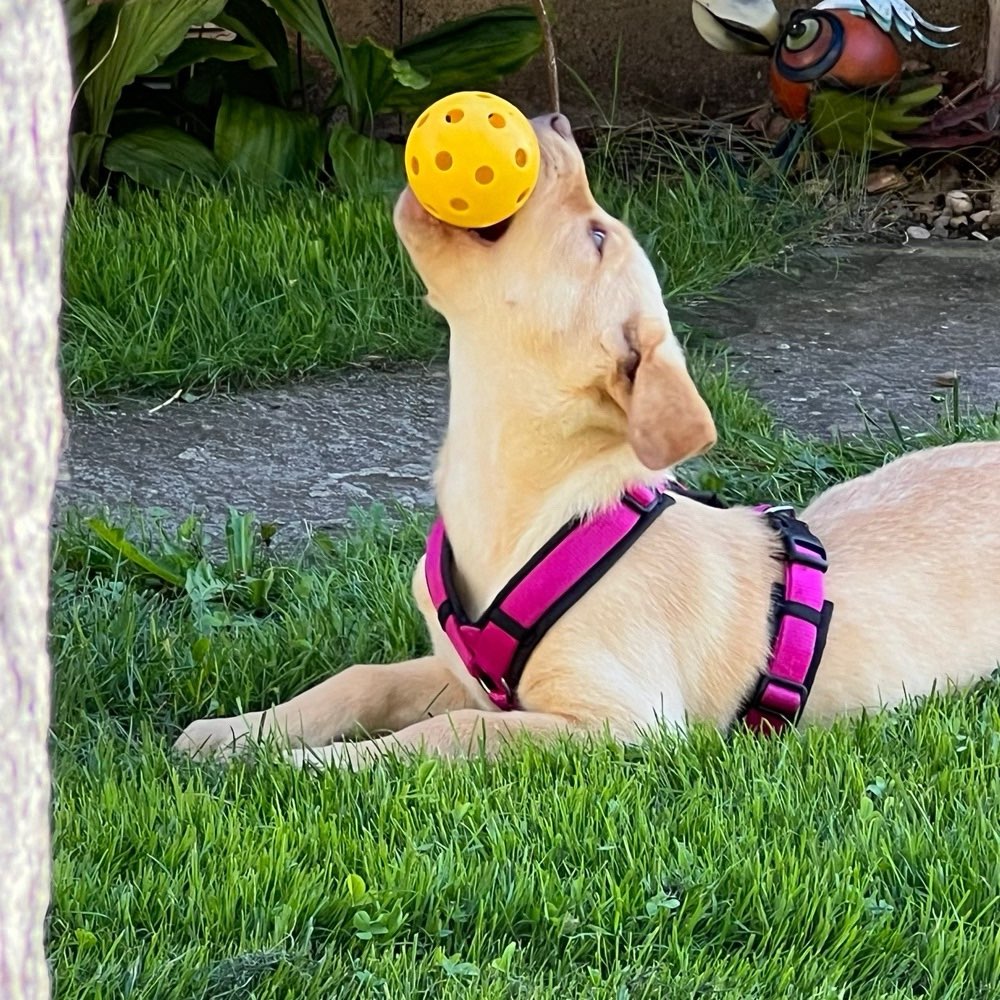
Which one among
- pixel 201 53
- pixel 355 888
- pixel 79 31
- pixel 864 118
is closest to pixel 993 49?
pixel 864 118

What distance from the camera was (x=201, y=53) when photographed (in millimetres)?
5879

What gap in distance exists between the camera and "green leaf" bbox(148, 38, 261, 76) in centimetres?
586

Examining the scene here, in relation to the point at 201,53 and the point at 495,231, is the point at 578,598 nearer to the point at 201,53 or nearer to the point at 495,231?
the point at 495,231

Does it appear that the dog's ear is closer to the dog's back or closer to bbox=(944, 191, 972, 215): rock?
the dog's back

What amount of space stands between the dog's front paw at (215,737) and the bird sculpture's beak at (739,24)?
464cm

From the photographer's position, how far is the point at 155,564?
349cm

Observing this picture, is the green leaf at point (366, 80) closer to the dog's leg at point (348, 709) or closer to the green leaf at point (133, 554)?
the green leaf at point (133, 554)

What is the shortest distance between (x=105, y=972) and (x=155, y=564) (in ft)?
5.37

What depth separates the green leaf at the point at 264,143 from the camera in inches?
235

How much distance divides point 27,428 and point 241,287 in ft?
14.3

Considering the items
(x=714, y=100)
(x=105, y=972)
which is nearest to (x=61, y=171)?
(x=105, y=972)

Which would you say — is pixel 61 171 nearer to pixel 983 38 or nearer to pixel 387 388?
pixel 387 388

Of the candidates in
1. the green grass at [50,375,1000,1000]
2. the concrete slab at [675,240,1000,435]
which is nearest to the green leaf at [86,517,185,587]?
the green grass at [50,375,1000,1000]

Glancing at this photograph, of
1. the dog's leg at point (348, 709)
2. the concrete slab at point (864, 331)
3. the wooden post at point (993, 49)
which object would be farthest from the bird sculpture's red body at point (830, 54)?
the dog's leg at point (348, 709)
